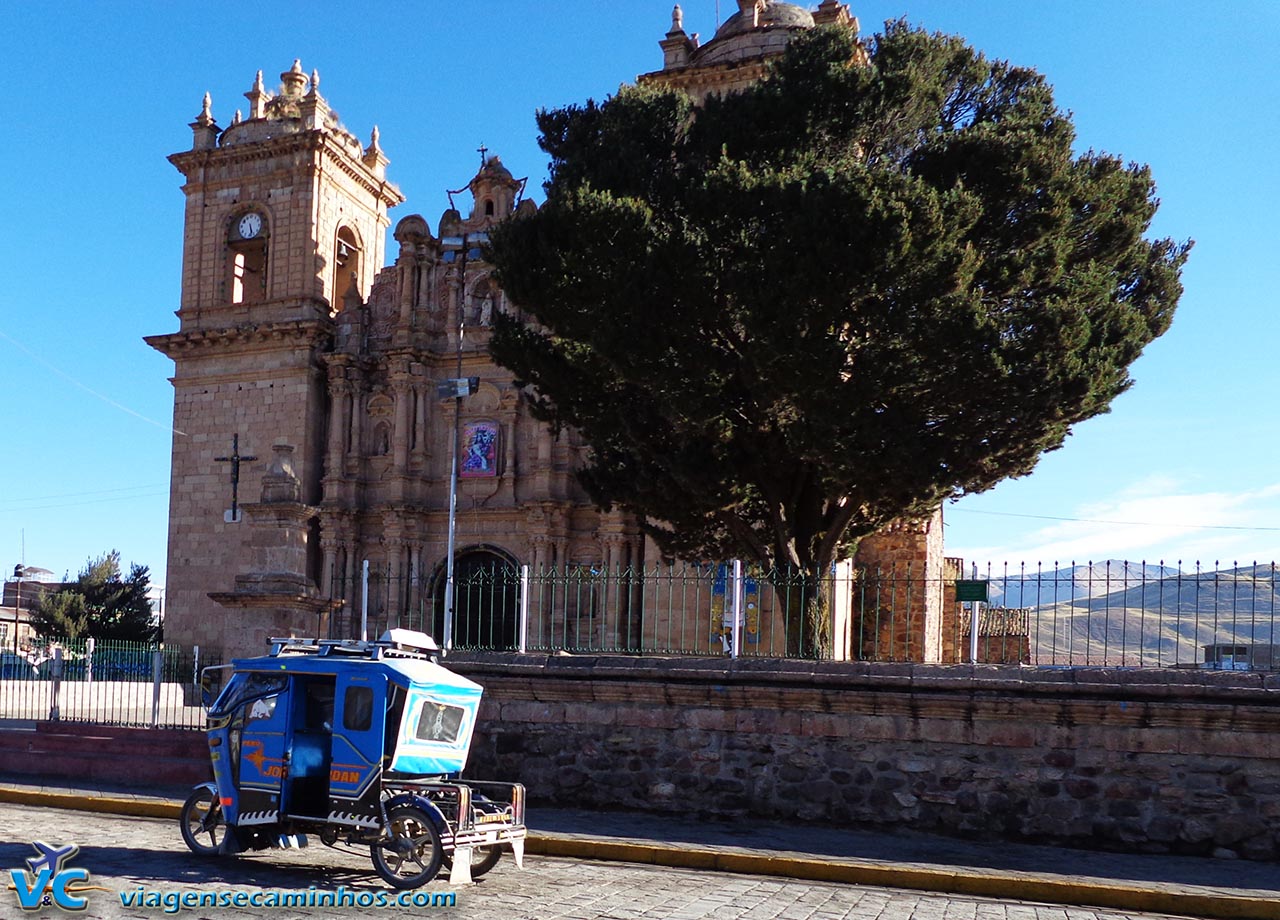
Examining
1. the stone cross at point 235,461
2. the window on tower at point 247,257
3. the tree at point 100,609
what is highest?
the window on tower at point 247,257

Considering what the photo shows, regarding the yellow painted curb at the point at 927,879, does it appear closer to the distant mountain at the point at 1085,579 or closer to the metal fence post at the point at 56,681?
the distant mountain at the point at 1085,579

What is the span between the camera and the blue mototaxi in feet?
27.3

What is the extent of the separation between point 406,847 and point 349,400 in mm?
24772

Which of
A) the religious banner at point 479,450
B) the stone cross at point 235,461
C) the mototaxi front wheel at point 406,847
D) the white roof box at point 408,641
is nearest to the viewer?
the mototaxi front wheel at point 406,847

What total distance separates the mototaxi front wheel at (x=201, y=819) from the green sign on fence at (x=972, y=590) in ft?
24.6

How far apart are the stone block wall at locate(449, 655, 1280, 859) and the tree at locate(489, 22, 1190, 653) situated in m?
3.34

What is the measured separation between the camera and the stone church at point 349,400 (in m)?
29.5

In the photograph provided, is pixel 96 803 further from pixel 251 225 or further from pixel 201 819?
pixel 251 225

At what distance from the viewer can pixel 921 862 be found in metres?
Result: 9.71

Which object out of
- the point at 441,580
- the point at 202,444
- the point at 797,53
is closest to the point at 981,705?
the point at 797,53

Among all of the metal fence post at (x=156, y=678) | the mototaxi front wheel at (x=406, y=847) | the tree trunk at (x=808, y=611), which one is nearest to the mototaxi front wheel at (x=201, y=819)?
the mototaxi front wheel at (x=406, y=847)

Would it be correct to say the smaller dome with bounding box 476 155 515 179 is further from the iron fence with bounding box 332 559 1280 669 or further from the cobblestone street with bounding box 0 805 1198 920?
the cobblestone street with bounding box 0 805 1198 920

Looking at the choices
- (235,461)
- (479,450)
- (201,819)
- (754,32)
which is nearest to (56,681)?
(201,819)

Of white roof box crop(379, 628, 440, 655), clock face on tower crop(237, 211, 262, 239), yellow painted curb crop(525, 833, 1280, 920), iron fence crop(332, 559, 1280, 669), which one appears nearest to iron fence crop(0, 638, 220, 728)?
iron fence crop(332, 559, 1280, 669)
